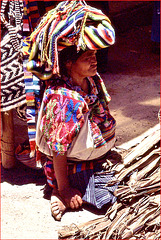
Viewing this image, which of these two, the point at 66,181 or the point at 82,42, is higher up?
the point at 82,42

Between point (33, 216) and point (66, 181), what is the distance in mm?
317

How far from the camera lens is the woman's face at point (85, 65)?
2348 mm

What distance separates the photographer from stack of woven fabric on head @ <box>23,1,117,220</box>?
2.22m

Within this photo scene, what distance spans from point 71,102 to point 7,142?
0.95 m

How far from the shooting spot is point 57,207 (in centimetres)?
246

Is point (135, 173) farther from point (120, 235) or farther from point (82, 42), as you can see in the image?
point (82, 42)

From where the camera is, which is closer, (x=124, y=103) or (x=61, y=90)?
(x=61, y=90)

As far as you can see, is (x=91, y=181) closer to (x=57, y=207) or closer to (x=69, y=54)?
(x=57, y=207)

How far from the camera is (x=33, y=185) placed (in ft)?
9.38

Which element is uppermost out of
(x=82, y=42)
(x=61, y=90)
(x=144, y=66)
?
(x=82, y=42)

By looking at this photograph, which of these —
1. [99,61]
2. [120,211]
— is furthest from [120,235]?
[99,61]

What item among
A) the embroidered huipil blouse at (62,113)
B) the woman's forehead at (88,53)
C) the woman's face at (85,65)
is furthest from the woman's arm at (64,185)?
the woman's forehead at (88,53)

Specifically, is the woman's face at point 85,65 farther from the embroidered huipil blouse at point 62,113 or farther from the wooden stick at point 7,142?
the wooden stick at point 7,142

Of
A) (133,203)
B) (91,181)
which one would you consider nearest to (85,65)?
(91,181)
